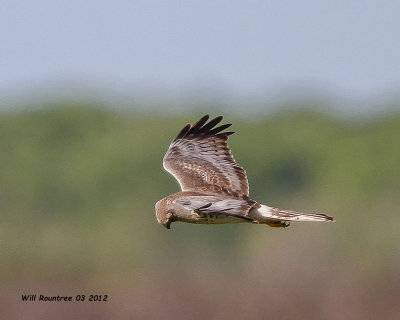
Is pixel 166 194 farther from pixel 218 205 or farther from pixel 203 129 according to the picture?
pixel 218 205

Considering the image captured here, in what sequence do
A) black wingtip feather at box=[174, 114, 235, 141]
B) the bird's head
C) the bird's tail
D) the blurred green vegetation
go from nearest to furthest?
the bird's tail
the bird's head
black wingtip feather at box=[174, 114, 235, 141]
the blurred green vegetation

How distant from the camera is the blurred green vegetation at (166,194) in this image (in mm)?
27750

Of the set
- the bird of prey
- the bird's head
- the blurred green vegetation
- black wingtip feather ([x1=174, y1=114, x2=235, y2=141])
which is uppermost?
black wingtip feather ([x1=174, y1=114, x2=235, y2=141])

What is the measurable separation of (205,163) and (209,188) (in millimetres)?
609

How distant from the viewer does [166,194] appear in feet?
135

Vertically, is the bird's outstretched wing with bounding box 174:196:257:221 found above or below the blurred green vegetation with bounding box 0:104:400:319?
above

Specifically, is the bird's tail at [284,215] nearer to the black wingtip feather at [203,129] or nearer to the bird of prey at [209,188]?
the bird of prey at [209,188]

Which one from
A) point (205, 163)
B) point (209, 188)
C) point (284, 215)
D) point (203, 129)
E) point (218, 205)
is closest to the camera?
point (218, 205)

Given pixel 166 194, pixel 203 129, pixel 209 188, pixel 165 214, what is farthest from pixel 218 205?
pixel 166 194

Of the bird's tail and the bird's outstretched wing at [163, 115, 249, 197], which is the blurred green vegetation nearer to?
the bird's outstretched wing at [163, 115, 249, 197]

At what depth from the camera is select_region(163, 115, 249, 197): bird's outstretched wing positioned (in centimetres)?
1375

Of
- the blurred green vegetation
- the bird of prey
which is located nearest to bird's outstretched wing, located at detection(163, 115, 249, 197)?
the bird of prey

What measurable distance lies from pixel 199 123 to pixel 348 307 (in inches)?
306

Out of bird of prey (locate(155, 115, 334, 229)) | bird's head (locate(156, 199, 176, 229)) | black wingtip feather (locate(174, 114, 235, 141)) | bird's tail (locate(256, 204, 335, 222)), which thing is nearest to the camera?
bird of prey (locate(155, 115, 334, 229))
